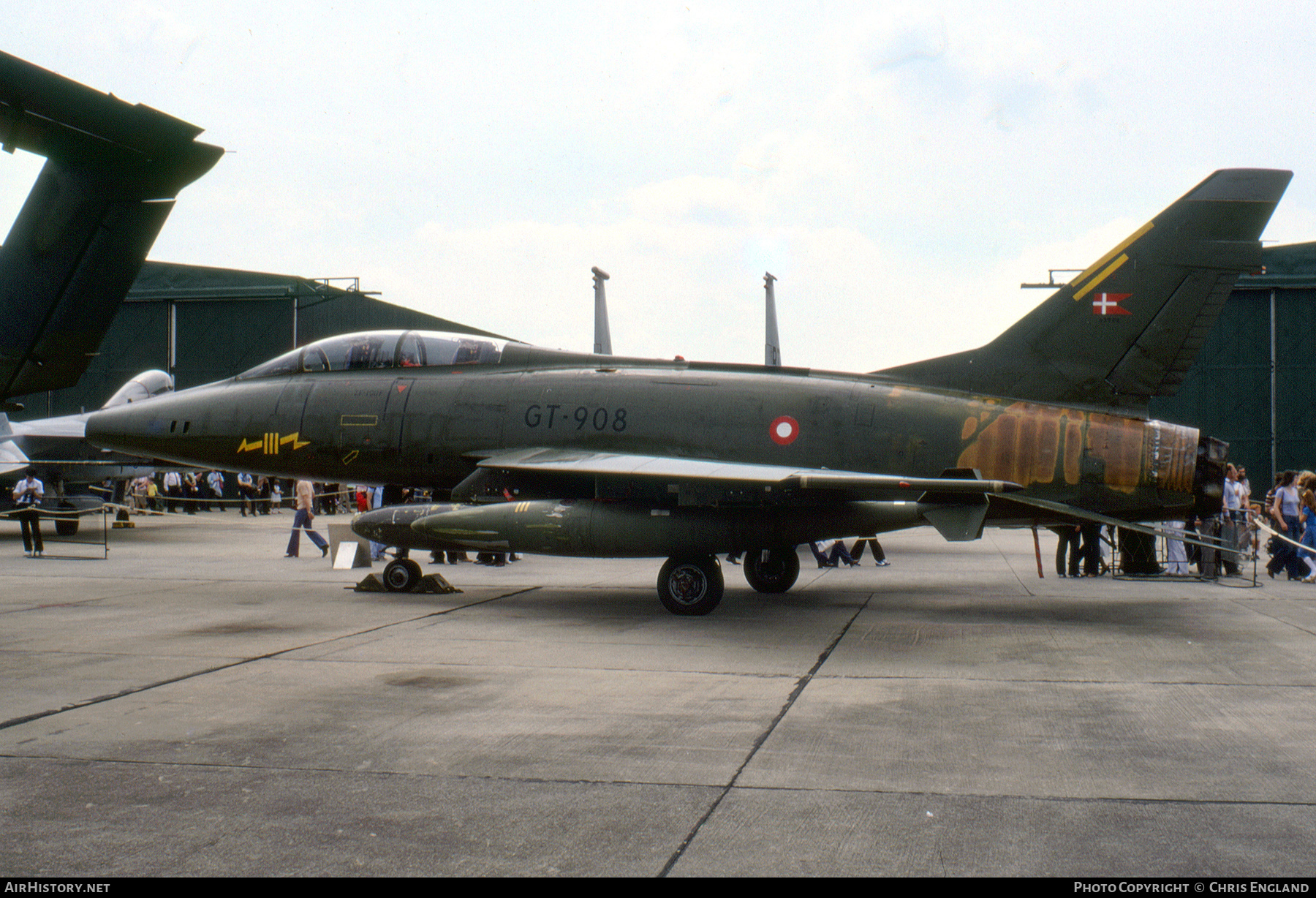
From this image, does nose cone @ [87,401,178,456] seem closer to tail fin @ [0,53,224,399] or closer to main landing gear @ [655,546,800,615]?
main landing gear @ [655,546,800,615]

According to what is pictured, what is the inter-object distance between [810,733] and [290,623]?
5.96m

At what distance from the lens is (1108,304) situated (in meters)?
10.5

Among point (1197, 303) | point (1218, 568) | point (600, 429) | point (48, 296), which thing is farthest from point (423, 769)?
point (1218, 568)

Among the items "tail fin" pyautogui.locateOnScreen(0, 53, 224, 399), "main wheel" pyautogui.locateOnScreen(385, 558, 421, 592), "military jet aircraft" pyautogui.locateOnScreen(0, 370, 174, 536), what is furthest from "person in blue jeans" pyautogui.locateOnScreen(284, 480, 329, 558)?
"tail fin" pyautogui.locateOnScreen(0, 53, 224, 399)

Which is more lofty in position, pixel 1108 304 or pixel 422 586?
pixel 1108 304

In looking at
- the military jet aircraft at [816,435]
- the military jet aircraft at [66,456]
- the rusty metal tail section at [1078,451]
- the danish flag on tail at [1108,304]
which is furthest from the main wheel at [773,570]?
the military jet aircraft at [66,456]

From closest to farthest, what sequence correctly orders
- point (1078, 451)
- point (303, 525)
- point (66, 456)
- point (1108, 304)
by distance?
point (1078, 451) < point (1108, 304) < point (303, 525) < point (66, 456)

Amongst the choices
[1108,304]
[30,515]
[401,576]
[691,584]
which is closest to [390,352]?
[401,576]

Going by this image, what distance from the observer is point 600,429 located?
11.0m

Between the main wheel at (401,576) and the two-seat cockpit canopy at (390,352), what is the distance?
2.48 meters

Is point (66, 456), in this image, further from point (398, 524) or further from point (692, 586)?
point (692, 586)

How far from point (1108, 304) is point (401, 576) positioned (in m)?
8.77

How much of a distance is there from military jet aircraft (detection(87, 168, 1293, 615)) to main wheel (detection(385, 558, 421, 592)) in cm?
112

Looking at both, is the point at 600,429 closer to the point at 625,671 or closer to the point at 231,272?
the point at 625,671
